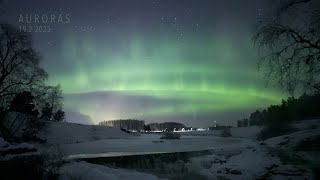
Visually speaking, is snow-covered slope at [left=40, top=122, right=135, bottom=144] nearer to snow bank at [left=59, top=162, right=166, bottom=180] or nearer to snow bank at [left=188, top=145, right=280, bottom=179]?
snow bank at [left=188, top=145, right=280, bottom=179]

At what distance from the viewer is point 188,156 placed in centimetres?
2292

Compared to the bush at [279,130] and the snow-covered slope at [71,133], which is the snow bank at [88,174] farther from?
the snow-covered slope at [71,133]

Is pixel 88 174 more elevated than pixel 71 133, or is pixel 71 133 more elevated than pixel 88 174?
pixel 71 133

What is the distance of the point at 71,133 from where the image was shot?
191 feet

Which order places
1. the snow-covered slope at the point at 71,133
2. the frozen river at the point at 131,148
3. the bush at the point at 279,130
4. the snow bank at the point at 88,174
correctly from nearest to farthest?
the snow bank at the point at 88,174 < the frozen river at the point at 131,148 < the bush at the point at 279,130 < the snow-covered slope at the point at 71,133

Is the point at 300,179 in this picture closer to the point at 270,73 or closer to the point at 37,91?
the point at 270,73

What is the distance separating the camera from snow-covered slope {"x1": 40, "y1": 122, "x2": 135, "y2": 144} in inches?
1946

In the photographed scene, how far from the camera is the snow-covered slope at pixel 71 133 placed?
49.4 meters

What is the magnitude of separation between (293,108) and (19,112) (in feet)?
145

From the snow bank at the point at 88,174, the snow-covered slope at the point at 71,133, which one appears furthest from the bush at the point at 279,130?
the snow-covered slope at the point at 71,133

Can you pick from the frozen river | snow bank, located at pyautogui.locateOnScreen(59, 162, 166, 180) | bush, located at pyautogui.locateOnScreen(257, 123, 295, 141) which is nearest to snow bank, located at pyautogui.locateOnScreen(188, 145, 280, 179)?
snow bank, located at pyautogui.locateOnScreen(59, 162, 166, 180)

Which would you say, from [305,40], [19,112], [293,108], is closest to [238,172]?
[305,40]

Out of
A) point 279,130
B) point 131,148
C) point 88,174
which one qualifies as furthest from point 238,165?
point 279,130

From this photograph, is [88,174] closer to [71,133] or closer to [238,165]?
[238,165]
